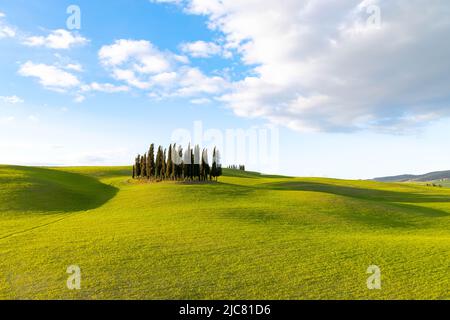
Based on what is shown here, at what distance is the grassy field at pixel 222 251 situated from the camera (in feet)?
50.4

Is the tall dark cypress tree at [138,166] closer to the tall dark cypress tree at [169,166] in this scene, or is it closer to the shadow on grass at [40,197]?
the tall dark cypress tree at [169,166]

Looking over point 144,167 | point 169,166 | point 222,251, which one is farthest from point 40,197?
point 144,167

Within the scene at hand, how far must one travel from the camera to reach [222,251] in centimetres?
2070

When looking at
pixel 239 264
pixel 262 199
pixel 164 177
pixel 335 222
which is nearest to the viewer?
pixel 239 264

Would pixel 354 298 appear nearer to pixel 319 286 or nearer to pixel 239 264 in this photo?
pixel 319 286

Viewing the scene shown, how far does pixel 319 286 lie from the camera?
15641mm

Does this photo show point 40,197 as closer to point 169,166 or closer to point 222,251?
point 169,166

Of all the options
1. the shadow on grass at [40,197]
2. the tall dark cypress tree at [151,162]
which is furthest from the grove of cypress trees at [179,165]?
the shadow on grass at [40,197]

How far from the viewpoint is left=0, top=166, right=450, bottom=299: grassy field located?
50.4 feet

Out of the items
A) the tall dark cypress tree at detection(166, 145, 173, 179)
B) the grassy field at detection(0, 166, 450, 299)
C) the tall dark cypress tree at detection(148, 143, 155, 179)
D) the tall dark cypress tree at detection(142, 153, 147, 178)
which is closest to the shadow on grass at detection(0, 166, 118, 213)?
the grassy field at detection(0, 166, 450, 299)

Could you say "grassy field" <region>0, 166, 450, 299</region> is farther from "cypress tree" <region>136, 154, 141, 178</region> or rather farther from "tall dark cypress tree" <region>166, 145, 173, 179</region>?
"cypress tree" <region>136, 154, 141, 178</region>

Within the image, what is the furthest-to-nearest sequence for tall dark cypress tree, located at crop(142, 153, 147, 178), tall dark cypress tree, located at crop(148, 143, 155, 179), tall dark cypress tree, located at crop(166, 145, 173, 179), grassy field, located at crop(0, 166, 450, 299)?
1. tall dark cypress tree, located at crop(142, 153, 147, 178)
2. tall dark cypress tree, located at crop(148, 143, 155, 179)
3. tall dark cypress tree, located at crop(166, 145, 173, 179)
4. grassy field, located at crop(0, 166, 450, 299)

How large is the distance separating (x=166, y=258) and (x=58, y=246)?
7.66m

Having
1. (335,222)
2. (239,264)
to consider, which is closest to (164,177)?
(335,222)
